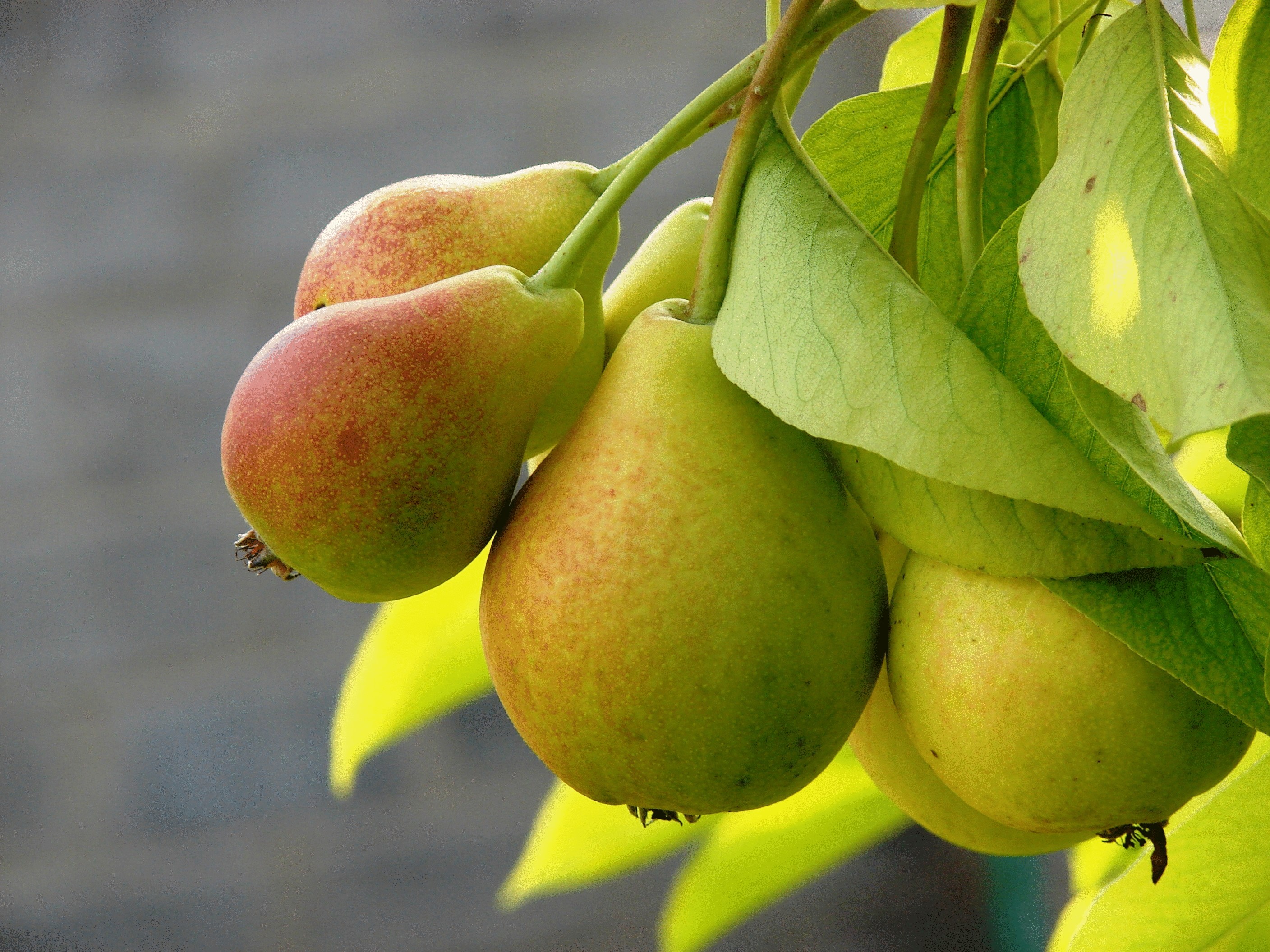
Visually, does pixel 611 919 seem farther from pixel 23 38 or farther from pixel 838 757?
pixel 23 38

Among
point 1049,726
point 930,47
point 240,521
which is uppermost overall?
point 930,47

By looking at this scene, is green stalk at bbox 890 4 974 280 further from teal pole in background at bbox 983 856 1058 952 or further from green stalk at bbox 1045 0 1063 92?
teal pole in background at bbox 983 856 1058 952

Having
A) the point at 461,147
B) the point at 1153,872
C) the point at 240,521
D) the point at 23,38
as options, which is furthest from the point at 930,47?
the point at 23,38

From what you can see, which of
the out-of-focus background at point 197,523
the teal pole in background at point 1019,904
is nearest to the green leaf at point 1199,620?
the out-of-focus background at point 197,523

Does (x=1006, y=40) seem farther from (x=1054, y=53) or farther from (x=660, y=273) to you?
(x=660, y=273)

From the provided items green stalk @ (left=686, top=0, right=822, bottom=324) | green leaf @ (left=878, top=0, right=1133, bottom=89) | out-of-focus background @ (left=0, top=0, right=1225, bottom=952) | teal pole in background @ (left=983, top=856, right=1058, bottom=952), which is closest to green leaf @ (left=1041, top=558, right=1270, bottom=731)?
green stalk @ (left=686, top=0, right=822, bottom=324)

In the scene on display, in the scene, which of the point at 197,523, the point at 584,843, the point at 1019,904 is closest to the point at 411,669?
the point at 584,843

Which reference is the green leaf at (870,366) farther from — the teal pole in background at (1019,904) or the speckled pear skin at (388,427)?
the teal pole in background at (1019,904)
